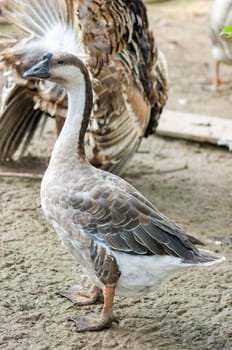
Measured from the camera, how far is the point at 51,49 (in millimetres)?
5277

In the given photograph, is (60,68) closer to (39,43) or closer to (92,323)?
(92,323)

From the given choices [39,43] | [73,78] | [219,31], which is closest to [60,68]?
[73,78]

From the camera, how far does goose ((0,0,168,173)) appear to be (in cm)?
532

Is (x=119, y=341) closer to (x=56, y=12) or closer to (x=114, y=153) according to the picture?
(x=114, y=153)

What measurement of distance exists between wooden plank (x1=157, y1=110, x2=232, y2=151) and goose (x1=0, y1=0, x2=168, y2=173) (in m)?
0.94

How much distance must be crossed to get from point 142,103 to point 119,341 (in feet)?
7.40

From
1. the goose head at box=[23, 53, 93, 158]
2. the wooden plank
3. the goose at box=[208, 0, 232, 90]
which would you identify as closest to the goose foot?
the goose head at box=[23, 53, 93, 158]

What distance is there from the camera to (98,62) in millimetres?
5340

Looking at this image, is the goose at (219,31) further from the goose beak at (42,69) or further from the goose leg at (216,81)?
the goose beak at (42,69)

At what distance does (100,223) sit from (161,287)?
81 cm

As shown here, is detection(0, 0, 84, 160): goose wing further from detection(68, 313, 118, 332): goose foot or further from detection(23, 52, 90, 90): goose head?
detection(68, 313, 118, 332): goose foot

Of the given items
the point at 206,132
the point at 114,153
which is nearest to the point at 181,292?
Result: the point at 114,153

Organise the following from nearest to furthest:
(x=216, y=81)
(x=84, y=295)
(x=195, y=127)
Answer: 1. (x=84, y=295)
2. (x=195, y=127)
3. (x=216, y=81)

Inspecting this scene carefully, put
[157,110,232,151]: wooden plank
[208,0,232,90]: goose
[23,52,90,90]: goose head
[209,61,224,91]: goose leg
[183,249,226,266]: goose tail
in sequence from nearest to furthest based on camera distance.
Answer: [183,249,226,266]: goose tail, [23,52,90,90]: goose head, [157,110,232,151]: wooden plank, [208,0,232,90]: goose, [209,61,224,91]: goose leg
